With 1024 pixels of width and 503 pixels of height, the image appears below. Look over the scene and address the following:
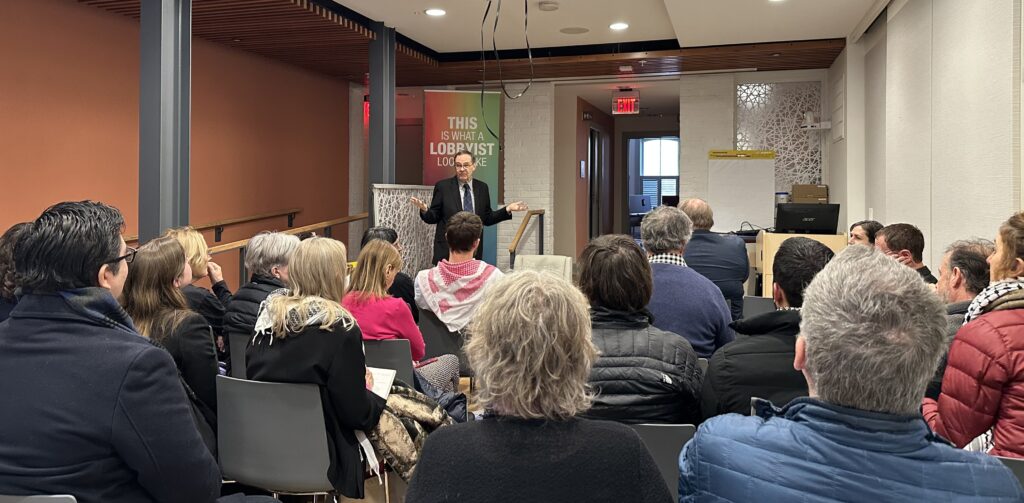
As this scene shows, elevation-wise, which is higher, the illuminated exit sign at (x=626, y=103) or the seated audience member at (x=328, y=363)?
the illuminated exit sign at (x=626, y=103)

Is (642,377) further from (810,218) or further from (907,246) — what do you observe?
(810,218)

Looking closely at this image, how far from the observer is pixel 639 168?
16.4 metres

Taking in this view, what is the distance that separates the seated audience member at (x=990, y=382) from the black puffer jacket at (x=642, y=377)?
0.67 metres

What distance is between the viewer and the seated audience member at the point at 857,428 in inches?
44.6

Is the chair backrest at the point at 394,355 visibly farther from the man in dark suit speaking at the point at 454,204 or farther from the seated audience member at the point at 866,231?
the man in dark suit speaking at the point at 454,204

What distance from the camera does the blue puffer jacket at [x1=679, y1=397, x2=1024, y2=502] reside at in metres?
1.13

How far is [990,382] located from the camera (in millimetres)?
2010

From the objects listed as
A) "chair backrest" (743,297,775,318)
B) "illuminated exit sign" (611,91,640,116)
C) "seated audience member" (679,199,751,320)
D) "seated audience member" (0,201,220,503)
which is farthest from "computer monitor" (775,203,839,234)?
"seated audience member" (0,201,220,503)

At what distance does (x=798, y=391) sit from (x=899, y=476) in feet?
2.86

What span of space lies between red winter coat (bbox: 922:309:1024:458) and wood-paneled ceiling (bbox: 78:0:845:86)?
554 centimetres

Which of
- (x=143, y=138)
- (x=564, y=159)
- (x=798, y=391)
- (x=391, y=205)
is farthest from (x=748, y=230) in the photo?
(x=798, y=391)

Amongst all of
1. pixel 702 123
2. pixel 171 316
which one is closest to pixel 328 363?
pixel 171 316

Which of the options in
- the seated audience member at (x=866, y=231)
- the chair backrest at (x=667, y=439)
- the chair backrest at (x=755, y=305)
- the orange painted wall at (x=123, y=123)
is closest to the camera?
the chair backrest at (x=667, y=439)

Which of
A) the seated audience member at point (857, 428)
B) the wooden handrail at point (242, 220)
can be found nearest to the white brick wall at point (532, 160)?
the wooden handrail at point (242, 220)
